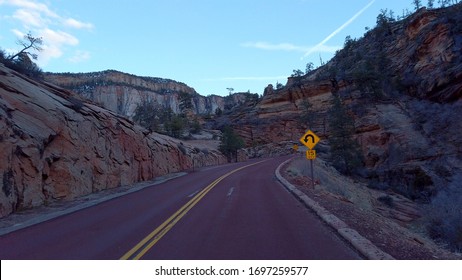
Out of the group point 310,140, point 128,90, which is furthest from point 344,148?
point 128,90

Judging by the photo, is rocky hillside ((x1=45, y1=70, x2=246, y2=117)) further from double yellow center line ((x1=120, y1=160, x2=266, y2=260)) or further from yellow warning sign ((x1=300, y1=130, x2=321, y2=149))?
double yellow center line ((x1=120, y1=160, x2=266, y2=260))

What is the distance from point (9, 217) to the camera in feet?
37.6

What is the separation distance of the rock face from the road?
2.41m

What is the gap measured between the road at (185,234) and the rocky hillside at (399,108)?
58.0ft

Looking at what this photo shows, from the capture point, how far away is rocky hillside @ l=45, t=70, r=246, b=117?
14062 cm

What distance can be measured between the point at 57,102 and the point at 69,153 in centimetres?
327

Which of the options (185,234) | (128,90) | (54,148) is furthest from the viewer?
(128,90)

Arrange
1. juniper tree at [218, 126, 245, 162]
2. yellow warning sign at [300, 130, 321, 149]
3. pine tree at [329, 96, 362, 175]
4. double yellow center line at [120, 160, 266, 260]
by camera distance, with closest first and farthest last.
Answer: double yellow center line at [120, 160, 266, 260] < yellow warning sign at [300, 130, 321, 149] < pine tree at [329, 96, 362, 175] < juniper tree at [218, 126, 245, 162]

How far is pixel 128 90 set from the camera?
157875 millimetres

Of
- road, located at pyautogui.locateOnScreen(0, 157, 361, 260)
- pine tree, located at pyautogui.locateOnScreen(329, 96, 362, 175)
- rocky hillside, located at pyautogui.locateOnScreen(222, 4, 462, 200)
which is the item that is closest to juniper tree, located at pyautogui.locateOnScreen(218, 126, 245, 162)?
rocky hillside, located at pyautogui.locateOnScreen(222, 4, 462, 200)

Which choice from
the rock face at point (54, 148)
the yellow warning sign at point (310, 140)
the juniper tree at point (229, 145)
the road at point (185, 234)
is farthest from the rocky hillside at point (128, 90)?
the road at point (185, 234)

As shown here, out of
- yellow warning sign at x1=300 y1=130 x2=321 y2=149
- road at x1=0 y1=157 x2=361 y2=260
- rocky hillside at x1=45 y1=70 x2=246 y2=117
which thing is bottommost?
road at x1=0 y1=157 x2=361 y2=260

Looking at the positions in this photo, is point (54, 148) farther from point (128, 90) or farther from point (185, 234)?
point (128, 90)

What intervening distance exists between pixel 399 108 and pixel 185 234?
48798 mm
